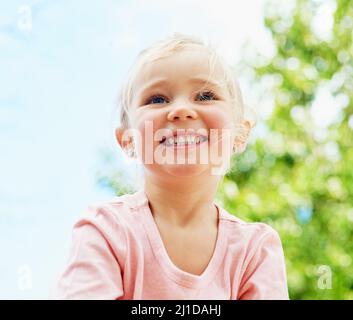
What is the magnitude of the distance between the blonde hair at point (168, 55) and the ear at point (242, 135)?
0.02 m

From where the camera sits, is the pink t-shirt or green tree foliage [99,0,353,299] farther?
green tree foliage [99,0,353,299]

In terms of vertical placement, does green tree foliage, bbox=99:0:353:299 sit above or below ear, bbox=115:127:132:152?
above

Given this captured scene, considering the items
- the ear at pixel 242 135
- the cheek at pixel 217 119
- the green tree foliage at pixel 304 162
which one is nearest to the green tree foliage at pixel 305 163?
the green tree foliage at pixel 304 162

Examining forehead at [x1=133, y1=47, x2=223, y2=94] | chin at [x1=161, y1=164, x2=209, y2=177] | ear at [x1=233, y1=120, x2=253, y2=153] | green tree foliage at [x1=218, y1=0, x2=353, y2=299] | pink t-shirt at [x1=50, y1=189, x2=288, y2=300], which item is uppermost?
green tree foliage at [x1=218, y1=0, x2=353, y2=299]

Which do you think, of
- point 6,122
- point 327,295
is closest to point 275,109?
point 327,295

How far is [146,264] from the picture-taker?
0.76 metres

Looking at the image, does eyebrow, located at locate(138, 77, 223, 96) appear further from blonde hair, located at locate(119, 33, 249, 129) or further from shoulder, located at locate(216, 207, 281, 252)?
shoulder, located at locate(216, 207, 281, 252)

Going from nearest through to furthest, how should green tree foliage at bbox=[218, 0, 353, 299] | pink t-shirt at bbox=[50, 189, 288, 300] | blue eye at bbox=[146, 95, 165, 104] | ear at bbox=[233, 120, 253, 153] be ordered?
pink t-shirt at bbox=[50, 189, 288, 300] → blue eye at bbox=[146, 95, 165, 104] → ear at bbox=[233, 120, 253, 153] → green tree foliage at bbox=[218, 0, 353, 299]

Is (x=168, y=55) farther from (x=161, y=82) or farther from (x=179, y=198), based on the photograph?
(x=179, y=198)

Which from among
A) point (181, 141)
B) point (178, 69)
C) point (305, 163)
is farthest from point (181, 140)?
point (305, 163)

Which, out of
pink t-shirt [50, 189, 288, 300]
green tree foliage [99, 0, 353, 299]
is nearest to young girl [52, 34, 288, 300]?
pink t-shirt [50, 189, 288, 300]

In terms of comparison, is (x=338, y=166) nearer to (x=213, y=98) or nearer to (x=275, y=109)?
(x=275, y=109)

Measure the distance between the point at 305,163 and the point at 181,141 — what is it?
2.62 metres

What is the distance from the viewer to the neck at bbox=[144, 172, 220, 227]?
821 mm
